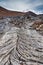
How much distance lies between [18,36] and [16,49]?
1.97 metres

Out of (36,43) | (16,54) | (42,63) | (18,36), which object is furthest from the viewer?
(18,36)

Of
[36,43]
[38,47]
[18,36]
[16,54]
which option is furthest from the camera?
[18,36]

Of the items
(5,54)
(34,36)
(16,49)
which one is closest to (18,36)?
(34,36)

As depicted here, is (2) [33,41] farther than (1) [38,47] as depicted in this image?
Yes

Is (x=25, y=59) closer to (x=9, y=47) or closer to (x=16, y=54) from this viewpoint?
(x=16, y=54)

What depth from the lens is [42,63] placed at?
777 cm

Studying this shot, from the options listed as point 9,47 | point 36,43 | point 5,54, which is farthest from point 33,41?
point 5,54

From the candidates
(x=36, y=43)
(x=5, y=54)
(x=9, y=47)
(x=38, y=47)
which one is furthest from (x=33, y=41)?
(x=5, y=54)

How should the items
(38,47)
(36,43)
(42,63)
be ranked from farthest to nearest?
1. (36,43)
2. (38,47)
3. (42,63)

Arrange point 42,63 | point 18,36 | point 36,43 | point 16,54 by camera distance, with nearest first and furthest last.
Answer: point 42,63
point 16,54
point 36,43
point 18,36

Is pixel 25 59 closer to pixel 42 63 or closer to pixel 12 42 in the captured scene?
pixel 42 63

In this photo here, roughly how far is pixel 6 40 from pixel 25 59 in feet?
6.45

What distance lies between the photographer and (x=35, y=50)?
352 inches

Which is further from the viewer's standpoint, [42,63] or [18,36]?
[18,36]
